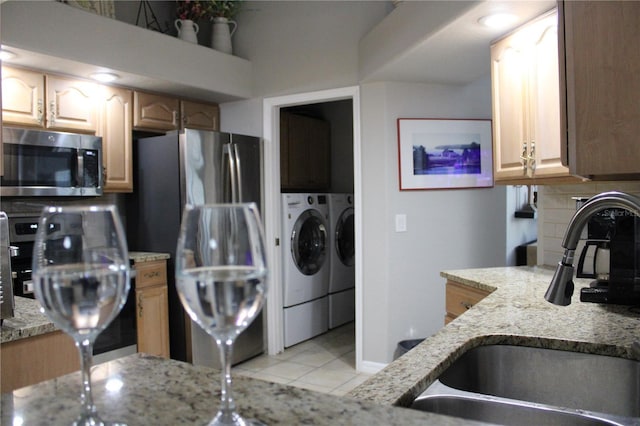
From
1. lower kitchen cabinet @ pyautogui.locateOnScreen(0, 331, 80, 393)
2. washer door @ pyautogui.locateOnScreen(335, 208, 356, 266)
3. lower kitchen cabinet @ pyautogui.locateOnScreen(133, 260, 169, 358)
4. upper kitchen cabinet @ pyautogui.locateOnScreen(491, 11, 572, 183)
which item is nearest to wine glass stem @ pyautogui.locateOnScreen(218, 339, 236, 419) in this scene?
lower kitchen cabinet @ pyautogui.locateOnScreen(0, 331, 80, 393)

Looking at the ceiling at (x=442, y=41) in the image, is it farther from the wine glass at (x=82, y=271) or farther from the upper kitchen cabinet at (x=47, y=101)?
the wine glass at (x=82, y=271)

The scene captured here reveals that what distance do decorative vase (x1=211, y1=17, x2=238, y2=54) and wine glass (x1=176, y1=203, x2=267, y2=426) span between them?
12.5 feet

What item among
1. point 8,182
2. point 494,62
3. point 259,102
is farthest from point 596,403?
point 259,102

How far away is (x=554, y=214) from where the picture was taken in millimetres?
2635

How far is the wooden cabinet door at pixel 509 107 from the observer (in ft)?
7.96

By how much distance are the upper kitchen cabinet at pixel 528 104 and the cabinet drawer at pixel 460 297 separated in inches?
24.3

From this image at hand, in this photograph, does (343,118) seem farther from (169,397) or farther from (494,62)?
(169,397)

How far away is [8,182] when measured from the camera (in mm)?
2785

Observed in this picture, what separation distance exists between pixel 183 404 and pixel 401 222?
313 cm

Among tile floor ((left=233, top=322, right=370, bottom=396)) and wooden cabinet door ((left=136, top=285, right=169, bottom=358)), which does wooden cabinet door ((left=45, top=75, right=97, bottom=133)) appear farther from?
tile floor ((left=233, top=322, right=370, bottom=396))

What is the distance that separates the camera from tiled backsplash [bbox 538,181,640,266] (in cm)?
249

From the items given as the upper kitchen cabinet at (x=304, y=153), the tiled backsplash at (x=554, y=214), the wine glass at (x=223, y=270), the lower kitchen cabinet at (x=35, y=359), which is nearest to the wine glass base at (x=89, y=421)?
the wine glass at (x=223, y=270)

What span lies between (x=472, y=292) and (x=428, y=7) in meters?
1.46

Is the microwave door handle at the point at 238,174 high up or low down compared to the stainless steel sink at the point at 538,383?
up
